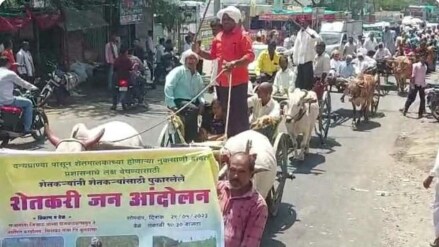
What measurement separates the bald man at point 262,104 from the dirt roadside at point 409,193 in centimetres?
187

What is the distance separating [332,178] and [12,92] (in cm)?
573

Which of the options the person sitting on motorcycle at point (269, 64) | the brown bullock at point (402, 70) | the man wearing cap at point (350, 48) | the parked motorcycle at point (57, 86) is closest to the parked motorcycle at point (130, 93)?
the parked motorcycle at point (57, 86)

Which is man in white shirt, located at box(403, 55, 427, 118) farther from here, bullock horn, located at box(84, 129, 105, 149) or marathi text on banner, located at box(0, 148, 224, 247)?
marathi text on banner, located at box(0, 148, 224, 247)

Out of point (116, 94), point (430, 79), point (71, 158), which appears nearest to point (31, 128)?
point (116, 94)

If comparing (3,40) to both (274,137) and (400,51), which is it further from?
(400,51)

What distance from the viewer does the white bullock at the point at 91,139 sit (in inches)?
201

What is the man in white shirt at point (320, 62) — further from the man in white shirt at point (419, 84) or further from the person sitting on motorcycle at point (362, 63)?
the person sitting on motorcycle at point (362, 63)

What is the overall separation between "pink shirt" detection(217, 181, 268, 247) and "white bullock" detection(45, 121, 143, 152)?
4.57 feet

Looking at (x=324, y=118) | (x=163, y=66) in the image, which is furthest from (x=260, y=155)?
(x=163, y=66)

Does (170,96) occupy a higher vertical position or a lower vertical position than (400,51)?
higher

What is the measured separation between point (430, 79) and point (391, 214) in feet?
63.2

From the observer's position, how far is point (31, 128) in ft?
41.9

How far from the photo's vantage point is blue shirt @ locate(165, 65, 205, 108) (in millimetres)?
7883

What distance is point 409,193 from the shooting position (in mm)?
9781
